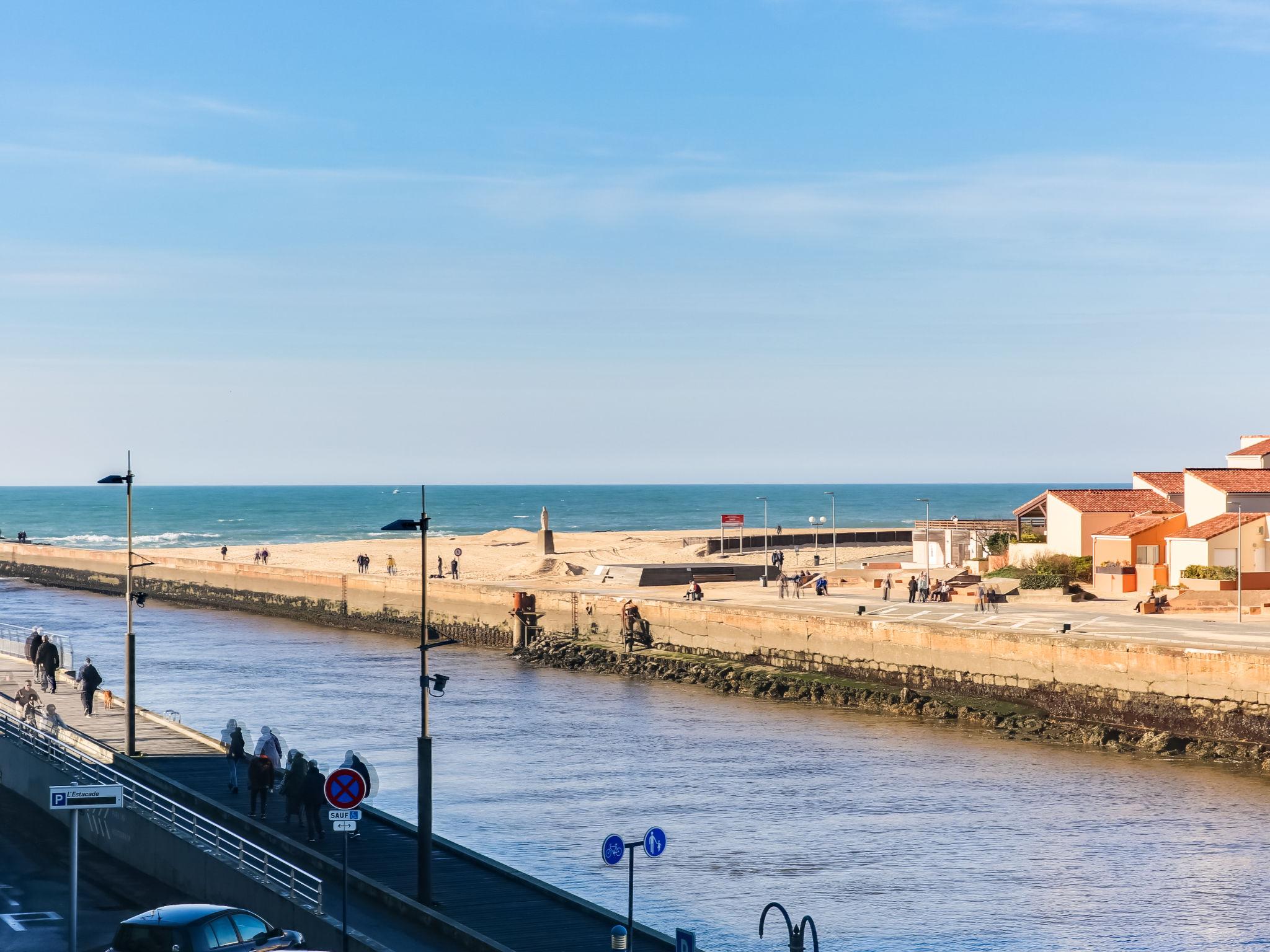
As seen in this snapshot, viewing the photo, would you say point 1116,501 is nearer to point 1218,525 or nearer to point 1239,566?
point 1218,525

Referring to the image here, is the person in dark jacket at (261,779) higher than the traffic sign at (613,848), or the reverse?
the traffic sign at (613,848)

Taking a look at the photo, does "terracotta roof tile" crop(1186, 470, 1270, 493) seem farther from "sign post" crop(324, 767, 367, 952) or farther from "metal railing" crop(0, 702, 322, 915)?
"sign post" crop(324, 767, 367, 952)

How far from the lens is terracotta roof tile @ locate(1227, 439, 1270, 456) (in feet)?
234

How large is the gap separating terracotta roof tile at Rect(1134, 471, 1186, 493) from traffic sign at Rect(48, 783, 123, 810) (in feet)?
205

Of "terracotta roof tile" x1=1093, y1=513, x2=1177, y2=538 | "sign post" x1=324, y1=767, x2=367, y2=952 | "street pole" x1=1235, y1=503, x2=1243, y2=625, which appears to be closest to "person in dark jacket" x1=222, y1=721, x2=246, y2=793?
"sign post" x1=324, y1=767, x2=367, y2=952

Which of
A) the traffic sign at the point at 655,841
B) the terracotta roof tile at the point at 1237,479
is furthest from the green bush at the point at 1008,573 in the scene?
the traffic sign at the point at 655,841

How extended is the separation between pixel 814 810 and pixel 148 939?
18.4 meters

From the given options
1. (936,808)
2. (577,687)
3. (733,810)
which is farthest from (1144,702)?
(577,687)

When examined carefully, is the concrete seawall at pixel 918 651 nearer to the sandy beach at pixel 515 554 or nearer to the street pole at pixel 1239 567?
the sandy beach at pixel 515 554

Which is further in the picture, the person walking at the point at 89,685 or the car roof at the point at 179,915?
the person walking at the point at 89,685

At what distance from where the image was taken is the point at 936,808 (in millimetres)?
32219

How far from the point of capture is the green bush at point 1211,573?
54.5m

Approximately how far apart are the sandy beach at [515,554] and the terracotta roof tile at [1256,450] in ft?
71.0

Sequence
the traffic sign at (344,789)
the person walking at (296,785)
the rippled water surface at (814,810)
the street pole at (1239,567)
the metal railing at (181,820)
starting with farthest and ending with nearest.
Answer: the street pole at (1239,567), the rippled water surface at (814,810), the person walking at (296,785), the metal railing at (181,820), the traffic sign at (344,789)
